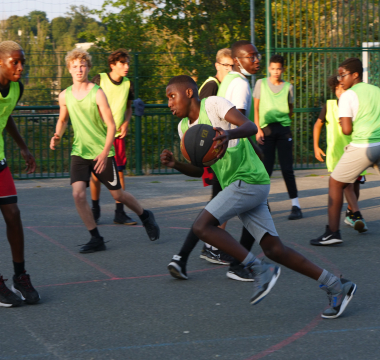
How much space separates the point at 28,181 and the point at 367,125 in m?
7.34

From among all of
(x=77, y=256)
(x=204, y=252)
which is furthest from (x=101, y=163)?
(x=204, y=252)

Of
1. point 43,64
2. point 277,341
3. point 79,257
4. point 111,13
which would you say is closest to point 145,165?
point 43,64

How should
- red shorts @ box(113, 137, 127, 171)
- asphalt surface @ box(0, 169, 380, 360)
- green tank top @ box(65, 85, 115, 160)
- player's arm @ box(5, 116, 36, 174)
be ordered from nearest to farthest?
asphalt surface @ box(0, 169, 380, 360), player's arm @ box(5, 116, 36, 174), green tank top @ box(65, 85, 115, 160), red shorts @ box(113, 137, 127, 171)

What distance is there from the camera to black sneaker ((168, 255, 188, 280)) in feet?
16.3

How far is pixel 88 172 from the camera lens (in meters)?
6.05

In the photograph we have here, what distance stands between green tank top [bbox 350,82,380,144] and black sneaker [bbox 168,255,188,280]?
7.54 feet

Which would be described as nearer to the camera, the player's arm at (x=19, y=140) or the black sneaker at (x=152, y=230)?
the player's arm at (x=19, y=140)

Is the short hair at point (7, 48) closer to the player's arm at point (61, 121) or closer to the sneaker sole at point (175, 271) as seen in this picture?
the player's arm at point (61, 121)

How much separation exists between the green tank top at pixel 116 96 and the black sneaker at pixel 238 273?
9.93ft

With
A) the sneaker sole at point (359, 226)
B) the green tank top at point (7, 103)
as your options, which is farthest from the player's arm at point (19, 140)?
the sneaker sole at point (359, 226)

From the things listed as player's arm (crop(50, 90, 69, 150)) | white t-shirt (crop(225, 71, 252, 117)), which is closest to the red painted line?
player's arm (crop(50, 90, 69, 150))

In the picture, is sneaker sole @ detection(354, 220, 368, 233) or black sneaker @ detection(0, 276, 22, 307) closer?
black sneaker @ detection(0, 276, 22, 307)

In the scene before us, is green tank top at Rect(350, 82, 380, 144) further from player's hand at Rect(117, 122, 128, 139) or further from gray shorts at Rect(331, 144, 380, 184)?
player's hand at Rect(117, 122, 128, 139)

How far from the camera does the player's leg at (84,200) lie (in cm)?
586
